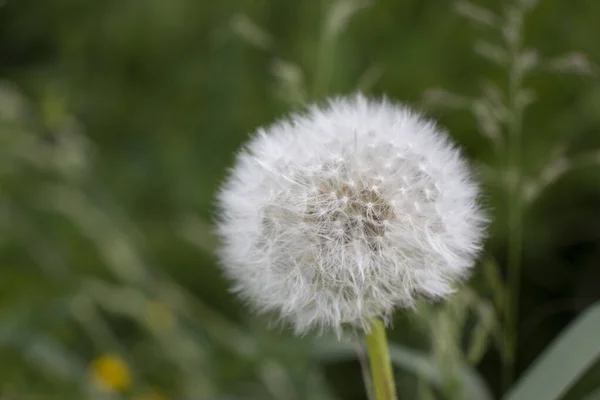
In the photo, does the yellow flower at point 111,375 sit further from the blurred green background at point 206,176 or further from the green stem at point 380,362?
the green stem at point 380,362

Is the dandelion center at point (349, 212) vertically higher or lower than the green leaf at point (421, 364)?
lower

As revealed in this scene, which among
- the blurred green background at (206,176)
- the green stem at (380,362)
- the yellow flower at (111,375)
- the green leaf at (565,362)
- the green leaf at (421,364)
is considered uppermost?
the blurred green background at (206,176)

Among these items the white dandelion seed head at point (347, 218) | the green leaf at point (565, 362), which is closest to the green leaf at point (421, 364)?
the green leaf at point (565, 362)

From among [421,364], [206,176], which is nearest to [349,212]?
[421,364]

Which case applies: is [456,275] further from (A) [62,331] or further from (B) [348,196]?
(A) [62,331]

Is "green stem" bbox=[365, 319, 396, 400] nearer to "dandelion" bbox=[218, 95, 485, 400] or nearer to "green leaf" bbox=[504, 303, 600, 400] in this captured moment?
"dandelion" bbox=[218, 95, 485, 400]

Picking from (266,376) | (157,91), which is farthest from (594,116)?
(157,91)

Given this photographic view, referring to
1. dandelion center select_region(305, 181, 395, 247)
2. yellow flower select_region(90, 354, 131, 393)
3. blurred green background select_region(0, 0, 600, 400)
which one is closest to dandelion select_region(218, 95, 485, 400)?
dandelion center select_region(305, 181, 395, 247)
